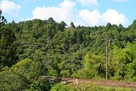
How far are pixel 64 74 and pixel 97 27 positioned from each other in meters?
35.6

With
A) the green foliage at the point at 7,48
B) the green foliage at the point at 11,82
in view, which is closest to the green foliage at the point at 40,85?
the green foliage at the point at 11,82

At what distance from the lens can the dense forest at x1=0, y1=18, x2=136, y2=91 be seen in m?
31.6

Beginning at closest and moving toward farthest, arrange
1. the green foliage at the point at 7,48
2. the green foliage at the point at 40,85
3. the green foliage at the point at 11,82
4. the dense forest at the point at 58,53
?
the green foliage at the point at 11,82
the green foliage at the point at 40,85
the dense forest at the point at 58,53
the green foliage at the point at 7,48

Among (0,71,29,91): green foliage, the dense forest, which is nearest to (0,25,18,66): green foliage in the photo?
the dense forest

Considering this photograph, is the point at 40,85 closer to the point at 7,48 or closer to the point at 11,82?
the point at 11,82

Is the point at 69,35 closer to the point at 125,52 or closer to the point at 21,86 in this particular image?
the point at 125,52

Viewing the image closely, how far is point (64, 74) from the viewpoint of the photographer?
52.5 m

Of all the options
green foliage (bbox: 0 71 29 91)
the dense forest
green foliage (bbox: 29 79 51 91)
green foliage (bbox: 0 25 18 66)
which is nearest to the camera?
green foliage (bbox: 0 71 29 91)

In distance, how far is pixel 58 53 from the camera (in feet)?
232

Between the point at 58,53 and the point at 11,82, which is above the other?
the point at 58,53

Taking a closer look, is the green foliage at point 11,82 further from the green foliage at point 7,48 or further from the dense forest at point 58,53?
the green foliage at point 7,48

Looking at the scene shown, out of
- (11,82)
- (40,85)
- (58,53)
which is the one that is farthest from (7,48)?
(58,53)

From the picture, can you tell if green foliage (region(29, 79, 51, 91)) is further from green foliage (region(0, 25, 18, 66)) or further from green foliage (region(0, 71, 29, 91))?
green foliage (region(0, 25, 18, 66))

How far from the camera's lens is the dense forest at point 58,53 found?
3159 cm
